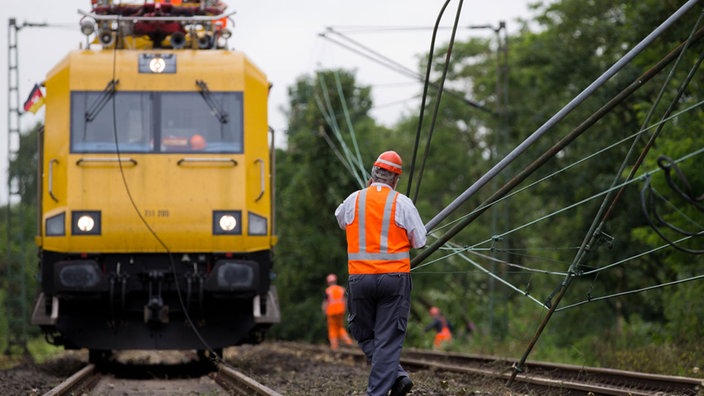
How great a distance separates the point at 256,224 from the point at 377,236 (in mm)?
5522

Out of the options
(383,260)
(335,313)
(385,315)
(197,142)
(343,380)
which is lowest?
(335,313)

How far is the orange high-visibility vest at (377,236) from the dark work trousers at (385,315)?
0.23ft

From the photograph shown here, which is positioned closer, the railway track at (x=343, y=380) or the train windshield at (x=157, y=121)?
the railway track at (x=343, y=380)

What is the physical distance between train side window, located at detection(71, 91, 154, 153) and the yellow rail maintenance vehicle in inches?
0.5

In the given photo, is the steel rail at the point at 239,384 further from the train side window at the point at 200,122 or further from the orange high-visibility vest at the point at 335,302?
the orange high-visibility vest at the point at 335,302

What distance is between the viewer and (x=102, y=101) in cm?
1306

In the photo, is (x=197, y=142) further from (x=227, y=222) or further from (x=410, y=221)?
(x=410, y=221)

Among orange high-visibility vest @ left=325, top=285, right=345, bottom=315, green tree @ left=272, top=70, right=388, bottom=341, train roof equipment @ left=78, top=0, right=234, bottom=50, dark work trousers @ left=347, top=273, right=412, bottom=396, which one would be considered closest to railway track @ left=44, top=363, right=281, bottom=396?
dark work trousers @ left=347, top=273, right=412, bottom=396

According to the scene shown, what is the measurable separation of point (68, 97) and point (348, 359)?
6.98 m

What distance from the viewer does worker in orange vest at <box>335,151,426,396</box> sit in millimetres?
7676

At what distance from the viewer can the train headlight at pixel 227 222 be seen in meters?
12.9

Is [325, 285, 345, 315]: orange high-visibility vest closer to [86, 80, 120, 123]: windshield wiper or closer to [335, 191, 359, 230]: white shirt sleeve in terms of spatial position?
[86, 80, 120, 123]: windshield wiper

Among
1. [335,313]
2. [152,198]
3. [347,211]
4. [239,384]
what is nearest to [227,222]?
[152,198]

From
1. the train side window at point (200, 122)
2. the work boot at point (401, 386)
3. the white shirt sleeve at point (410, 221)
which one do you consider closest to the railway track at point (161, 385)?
the work boot at point (401, 386)
